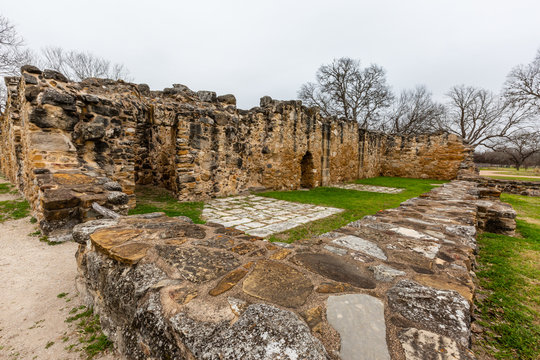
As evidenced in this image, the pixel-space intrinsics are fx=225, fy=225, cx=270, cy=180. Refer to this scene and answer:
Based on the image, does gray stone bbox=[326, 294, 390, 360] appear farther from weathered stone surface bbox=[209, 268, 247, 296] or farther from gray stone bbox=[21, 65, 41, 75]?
gray stone bbox=[21, 65, 41, 75]

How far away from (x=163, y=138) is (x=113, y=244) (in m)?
6.67

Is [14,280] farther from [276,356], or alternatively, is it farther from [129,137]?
[129,137]

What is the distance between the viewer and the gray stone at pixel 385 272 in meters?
1.47

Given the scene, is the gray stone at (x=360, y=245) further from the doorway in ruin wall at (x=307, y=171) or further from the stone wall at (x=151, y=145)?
the doorway in ruin wall at (x=307, y=171)

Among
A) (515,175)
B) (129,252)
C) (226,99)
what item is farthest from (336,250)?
(515,175)

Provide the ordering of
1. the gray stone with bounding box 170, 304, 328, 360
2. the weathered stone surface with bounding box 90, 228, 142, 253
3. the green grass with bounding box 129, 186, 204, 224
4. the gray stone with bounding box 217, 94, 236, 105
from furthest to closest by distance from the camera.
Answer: the gray stone with bounding box 217, 94, 236, 105 → the green grass with bounding box 129, 186, 204, 224 → the weathered stone surface with bounding box 90, 228, 142, 253 → the gray stone with bounding box 170, 304, 328, 360

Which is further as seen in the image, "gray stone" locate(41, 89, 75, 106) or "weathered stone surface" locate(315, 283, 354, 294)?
"gray stone" locate(41, 89, 75, 106)

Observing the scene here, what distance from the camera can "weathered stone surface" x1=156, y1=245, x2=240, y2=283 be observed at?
55.6 inches

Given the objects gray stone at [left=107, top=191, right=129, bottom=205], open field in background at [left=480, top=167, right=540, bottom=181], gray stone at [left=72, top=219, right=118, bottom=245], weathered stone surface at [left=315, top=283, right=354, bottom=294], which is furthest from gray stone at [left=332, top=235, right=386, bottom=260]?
open field in background at [left=480, top=167, right=540, bottom=181]

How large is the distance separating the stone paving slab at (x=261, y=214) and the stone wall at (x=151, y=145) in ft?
4.13

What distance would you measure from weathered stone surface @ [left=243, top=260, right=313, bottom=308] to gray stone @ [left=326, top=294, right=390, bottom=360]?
0.16 meters

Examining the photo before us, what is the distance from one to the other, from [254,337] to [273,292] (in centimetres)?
34

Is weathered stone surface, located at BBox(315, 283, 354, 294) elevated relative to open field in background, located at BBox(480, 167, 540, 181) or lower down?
elevated

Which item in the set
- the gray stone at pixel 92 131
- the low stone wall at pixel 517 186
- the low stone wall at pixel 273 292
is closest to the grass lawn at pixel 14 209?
the gray stone at pixel 92 131
